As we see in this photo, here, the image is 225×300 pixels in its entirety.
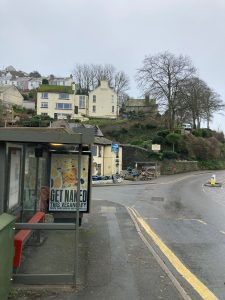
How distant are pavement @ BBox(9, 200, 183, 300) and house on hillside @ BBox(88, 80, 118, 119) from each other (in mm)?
84472

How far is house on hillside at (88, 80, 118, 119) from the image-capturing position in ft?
318

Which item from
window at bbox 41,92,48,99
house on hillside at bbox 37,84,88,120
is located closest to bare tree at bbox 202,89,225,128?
house on hillside at bbox 37,84,88,120

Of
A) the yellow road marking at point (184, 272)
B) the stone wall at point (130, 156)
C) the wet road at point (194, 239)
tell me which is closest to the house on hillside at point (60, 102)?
the stone wall at point (130, 156)

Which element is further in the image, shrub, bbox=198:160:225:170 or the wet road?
shrub, bbox=198:160:225:170

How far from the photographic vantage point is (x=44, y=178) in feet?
41.7

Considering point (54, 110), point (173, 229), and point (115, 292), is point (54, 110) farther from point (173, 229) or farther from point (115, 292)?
point (115, 292)

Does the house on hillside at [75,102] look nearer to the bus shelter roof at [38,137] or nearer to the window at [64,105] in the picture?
the window at [64,105]

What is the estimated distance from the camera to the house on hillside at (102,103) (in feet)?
318

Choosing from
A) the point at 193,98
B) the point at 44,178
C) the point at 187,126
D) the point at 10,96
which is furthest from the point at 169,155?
the point at 44,178

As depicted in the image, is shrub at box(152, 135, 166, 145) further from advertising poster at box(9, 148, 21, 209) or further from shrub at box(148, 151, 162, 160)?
advertising poster at box(9, 148, 21, 209)

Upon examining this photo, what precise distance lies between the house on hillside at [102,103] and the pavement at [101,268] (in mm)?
84472

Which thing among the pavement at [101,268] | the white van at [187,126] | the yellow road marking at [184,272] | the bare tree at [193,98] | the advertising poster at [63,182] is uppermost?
the bare tree at [193,98]

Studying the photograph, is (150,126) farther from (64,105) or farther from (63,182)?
(63,182)

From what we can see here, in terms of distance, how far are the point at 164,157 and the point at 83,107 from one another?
32798 millimetres
